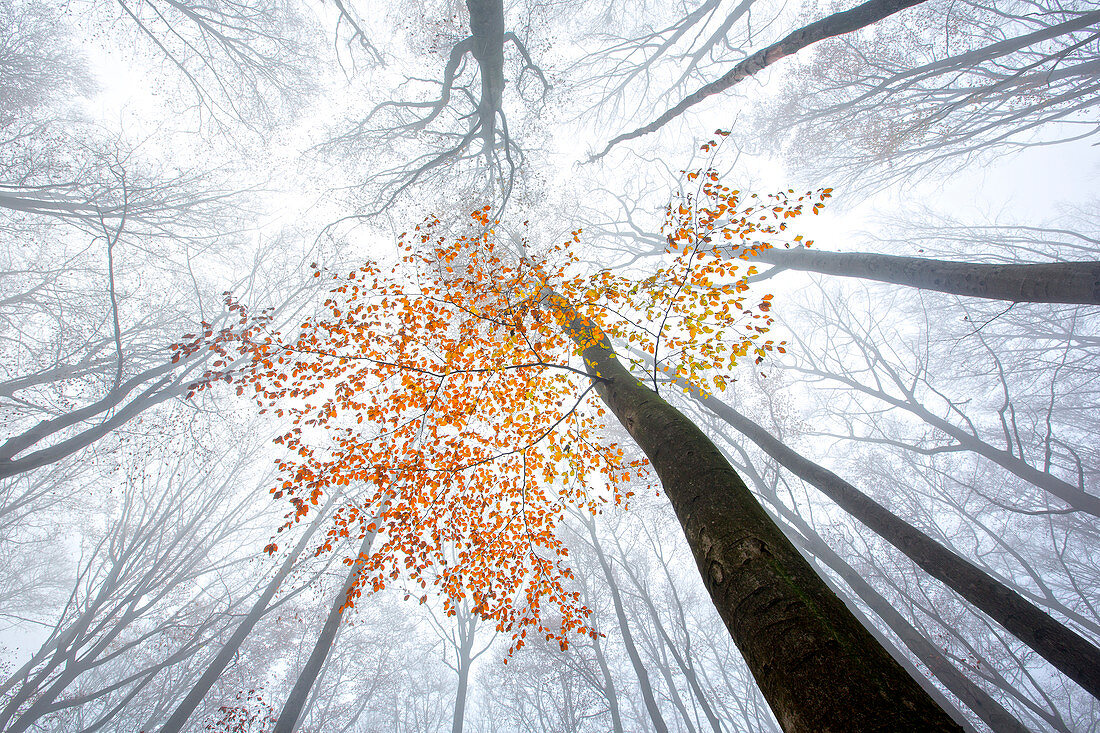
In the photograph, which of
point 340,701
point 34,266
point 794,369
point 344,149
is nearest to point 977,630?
point 794,369

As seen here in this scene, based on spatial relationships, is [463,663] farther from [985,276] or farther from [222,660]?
[985,276]

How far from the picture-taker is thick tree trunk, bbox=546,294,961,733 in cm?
122

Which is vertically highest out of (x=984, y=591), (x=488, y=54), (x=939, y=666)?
(x=488, y=54)

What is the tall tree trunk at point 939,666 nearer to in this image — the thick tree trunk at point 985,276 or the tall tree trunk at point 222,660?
the thick tree trunk at point 985,276

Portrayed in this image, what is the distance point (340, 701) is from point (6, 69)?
29.0 meters

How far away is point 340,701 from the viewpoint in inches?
842

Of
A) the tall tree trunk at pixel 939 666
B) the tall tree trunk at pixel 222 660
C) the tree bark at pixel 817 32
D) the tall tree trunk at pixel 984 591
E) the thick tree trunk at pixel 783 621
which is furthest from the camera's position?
the tall tree trunk at pixel 222 660

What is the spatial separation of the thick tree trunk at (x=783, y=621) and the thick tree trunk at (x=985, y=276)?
12.6ft

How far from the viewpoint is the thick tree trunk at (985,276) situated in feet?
11.3

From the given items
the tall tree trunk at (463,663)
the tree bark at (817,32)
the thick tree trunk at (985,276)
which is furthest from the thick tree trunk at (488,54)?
the tall tree trunk at (463,663)

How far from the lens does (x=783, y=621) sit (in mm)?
1520

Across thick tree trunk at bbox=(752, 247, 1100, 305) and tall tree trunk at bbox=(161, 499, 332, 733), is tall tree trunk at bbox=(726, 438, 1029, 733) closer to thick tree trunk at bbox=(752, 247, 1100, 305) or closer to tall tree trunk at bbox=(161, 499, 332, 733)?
thick tree trunk at bbox=(752, 247, 1100, 305)

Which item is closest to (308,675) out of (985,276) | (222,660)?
(222,660)

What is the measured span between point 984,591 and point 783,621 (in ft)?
16.3
